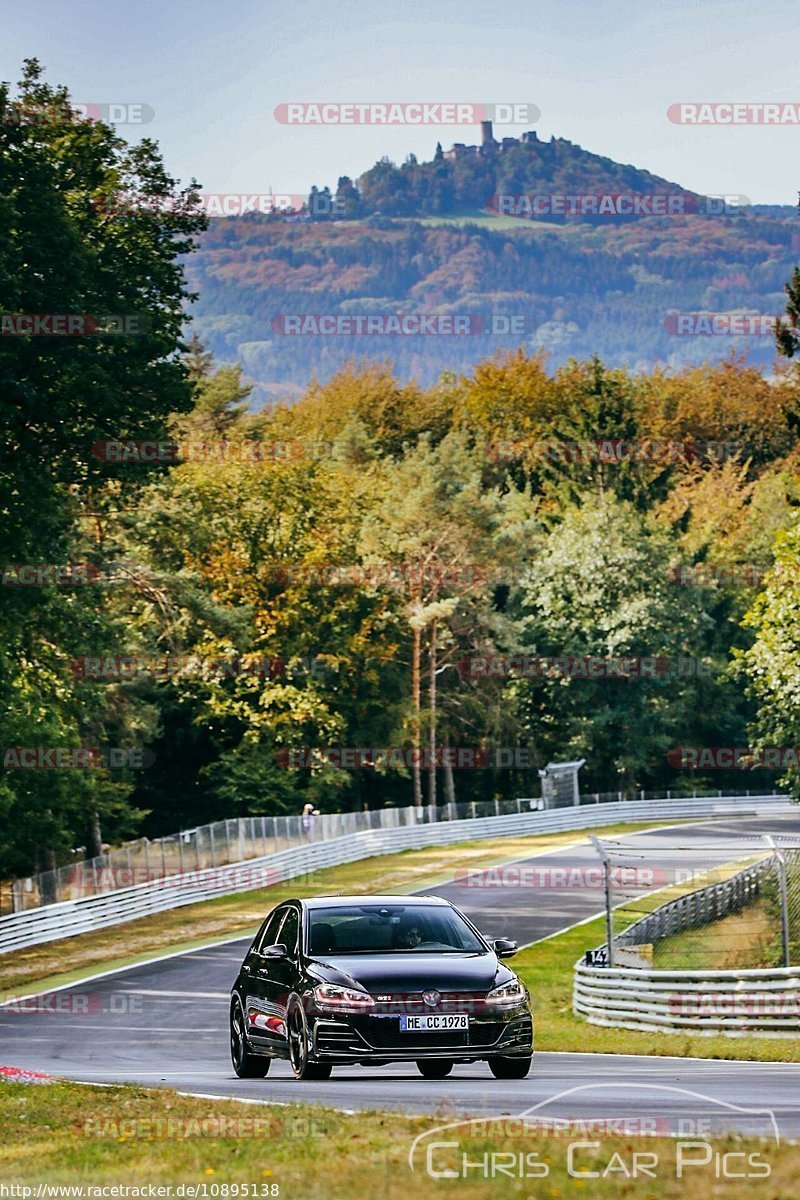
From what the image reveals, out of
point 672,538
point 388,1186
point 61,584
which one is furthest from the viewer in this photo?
point 672,538

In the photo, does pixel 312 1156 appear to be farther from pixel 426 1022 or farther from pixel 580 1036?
pixel 580 1036

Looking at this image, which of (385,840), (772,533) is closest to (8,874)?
(385,840)

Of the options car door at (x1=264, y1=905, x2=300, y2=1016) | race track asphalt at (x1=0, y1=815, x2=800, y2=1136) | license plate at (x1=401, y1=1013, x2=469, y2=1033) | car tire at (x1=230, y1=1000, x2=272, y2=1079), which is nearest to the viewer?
race track asphalt at (x1=0, y1=815, x2=800, y2=1136)

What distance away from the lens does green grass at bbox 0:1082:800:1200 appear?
28.8 feet

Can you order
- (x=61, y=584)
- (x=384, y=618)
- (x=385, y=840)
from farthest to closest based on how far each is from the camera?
(x=384, y=618)
(x=385, y=840)
(x=61, y=584)

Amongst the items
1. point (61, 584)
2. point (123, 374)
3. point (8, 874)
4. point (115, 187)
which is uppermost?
point (115, 187)

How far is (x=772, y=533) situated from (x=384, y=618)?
88.9 feet

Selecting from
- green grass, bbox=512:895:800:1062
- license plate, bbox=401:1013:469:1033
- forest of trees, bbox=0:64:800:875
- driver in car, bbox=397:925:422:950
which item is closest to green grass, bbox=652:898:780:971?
green grass, bbox=512:895:800:1062

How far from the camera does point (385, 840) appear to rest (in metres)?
65.4

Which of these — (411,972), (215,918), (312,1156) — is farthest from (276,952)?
(215,918)

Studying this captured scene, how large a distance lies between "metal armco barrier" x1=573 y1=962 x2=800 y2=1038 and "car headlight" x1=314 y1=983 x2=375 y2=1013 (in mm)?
9963

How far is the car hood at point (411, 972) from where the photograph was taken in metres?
14.3

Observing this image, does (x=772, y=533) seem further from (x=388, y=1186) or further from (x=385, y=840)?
(x=388, y=1186)

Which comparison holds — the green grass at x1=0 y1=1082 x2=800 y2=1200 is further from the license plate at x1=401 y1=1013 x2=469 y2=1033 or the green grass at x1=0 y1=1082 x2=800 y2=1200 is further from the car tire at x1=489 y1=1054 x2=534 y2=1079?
the car tire at x1=489 y1=1054 x2=534 y2=1079
